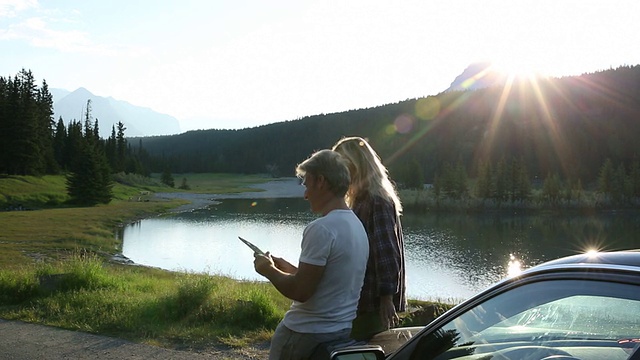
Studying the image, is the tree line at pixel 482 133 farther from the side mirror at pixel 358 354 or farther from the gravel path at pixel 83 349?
the side mirror at pixel 358 354

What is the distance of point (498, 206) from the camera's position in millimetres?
72500

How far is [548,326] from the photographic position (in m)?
1.86

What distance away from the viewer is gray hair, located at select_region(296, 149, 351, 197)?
2965mm

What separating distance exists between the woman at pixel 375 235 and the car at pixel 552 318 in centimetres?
156

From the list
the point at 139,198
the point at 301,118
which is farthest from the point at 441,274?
the point at 301,118

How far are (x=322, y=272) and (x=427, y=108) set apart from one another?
164 m

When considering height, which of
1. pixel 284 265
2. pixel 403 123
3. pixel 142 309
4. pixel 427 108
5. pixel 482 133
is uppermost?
pixel 427 108

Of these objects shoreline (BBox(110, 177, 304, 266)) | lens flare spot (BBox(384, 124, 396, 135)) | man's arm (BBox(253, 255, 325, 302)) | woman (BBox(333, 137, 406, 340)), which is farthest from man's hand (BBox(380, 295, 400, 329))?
lens flare spot (BBox(384, 124, 396, 135))

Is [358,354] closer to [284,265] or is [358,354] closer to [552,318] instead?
[552,318]

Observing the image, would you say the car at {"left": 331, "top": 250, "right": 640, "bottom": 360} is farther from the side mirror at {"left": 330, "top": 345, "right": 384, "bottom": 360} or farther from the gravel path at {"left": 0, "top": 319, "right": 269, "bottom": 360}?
the gravel path at {"left": 0, "top": 319, "right": 269, "bottom": 360}

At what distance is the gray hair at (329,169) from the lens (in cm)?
296

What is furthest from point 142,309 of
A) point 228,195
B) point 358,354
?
point 228,195

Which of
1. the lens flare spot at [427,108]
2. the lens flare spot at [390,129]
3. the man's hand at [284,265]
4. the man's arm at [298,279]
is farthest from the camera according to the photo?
the lens flare spot at [427,108]

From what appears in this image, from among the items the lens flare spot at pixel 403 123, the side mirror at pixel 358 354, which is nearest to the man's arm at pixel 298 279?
the side mirror at pixel 358 354
